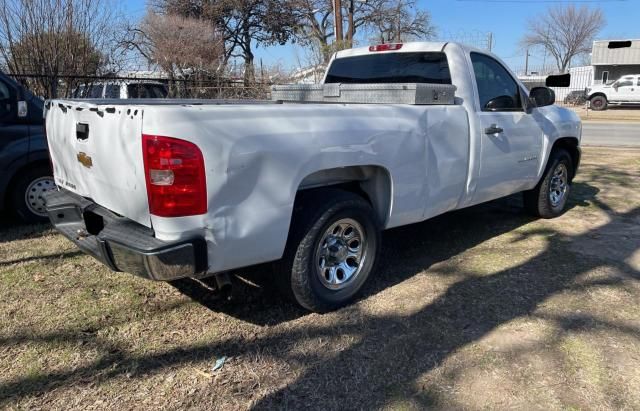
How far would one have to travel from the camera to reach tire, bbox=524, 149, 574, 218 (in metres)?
5.77

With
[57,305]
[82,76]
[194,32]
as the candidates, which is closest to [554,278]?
[57,305]

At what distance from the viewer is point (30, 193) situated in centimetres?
546

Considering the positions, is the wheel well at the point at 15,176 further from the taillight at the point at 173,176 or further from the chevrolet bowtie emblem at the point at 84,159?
the taillight at the point at 173,176

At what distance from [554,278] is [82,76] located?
29.9 feet

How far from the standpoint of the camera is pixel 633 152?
11555 millimetres

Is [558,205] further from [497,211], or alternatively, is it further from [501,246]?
[501,246]

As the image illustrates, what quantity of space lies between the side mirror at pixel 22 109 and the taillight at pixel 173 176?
11.8ft

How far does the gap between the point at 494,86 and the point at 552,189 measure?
6.15ft

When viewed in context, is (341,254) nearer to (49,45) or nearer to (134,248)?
(134,248)

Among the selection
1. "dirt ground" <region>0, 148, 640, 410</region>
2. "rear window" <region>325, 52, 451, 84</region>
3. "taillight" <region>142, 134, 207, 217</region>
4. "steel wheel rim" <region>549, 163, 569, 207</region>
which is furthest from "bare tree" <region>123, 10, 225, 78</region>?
"taillight" <region>142, 134, 207, 217</region>

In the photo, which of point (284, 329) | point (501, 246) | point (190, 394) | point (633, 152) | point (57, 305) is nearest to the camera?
point (190, 394)

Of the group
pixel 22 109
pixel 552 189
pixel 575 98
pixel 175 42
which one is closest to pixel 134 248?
pixel 22 109

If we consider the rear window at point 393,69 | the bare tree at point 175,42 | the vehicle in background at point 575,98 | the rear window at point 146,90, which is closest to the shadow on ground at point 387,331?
the rear window at point 393,69

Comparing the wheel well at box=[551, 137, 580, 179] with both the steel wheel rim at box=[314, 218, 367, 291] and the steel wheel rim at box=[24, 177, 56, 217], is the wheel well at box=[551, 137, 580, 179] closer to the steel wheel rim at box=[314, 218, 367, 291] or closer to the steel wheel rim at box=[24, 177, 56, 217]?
the steel wheel rim at box=[314, 218, 367, 291]
